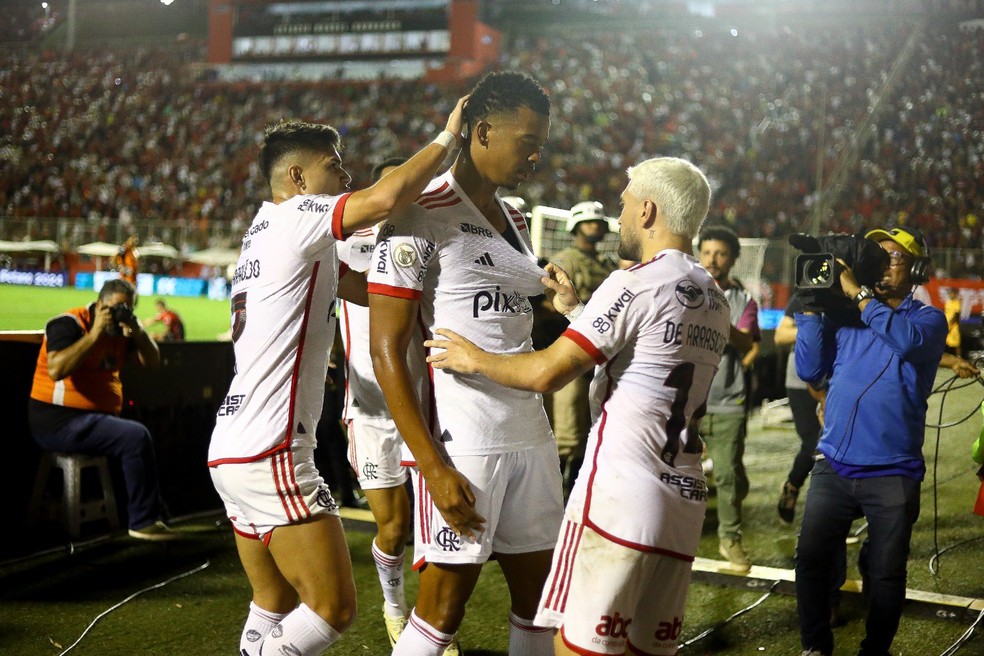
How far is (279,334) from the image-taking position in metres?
2.78

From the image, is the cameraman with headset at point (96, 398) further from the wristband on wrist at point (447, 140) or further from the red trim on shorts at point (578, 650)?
the red trim on shorts at point (578, 650)

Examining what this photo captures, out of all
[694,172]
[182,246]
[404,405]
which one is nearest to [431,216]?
[404,405]

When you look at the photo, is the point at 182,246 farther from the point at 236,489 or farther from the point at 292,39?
the point at 236,489

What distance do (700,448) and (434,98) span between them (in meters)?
33.1

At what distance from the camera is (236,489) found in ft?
9.09

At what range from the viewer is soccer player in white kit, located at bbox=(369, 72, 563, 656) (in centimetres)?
251

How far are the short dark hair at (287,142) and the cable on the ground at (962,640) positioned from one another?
3446mm

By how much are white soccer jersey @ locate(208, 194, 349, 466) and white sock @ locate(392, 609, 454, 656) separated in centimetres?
63

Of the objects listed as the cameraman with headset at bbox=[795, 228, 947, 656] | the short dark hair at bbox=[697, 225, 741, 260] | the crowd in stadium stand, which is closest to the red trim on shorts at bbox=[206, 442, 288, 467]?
the cameraman with headset at bbox=[795, 228, 947, 656]

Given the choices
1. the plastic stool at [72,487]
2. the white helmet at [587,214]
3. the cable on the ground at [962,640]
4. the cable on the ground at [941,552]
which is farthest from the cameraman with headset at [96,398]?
the cable on the ground at [941,552]

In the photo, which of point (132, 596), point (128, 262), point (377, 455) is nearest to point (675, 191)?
point (377, 455)

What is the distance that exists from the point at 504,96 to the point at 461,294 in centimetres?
57

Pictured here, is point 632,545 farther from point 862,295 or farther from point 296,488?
point 862,295

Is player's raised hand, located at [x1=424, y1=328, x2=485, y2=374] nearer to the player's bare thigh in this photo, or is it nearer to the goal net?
the player's bare thigh
